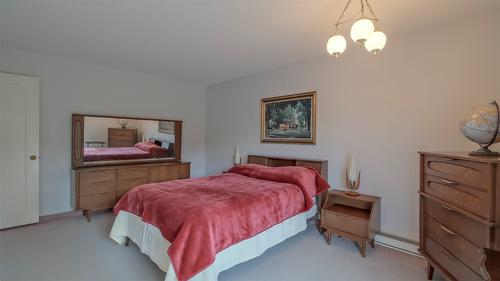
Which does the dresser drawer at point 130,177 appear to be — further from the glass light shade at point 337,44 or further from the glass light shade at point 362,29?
the glass light shade at point 362,29

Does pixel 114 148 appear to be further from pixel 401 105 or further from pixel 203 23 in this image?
pixel 401 105

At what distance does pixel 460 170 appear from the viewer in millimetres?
1623

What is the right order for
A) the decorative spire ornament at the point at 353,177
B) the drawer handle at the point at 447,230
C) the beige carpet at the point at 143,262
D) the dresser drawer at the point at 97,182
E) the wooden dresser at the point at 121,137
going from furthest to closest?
1. the wooden dresser at the point at 121,137
2. the dresser drawer at the point at 97,182
3. the decorative spire ornament at the point at 353,177
4. the beige carpet at the point at 143,262
5. the drawer handle at the point at 447,230

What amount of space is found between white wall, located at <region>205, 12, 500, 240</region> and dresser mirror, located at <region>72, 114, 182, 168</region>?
2.33 meters

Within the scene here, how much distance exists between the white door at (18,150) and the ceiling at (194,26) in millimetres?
586

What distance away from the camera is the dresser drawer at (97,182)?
3.38 meters

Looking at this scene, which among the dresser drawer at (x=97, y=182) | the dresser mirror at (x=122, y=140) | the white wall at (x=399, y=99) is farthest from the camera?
the dresser mirror at (x=122, y=140)

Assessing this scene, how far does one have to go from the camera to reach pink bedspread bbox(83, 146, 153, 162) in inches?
147

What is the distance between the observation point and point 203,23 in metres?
2.44

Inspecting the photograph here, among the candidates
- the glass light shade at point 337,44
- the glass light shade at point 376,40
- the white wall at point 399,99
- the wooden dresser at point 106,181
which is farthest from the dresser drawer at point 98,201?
the glass light shade at point 376,40

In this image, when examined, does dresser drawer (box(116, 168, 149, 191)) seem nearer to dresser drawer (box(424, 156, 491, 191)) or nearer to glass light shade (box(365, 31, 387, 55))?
glass light shade (box(365, 31, 387, 55))

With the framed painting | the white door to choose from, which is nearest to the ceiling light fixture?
the framed painting

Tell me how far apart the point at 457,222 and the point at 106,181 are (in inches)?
164

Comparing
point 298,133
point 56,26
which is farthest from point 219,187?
point 56,26
